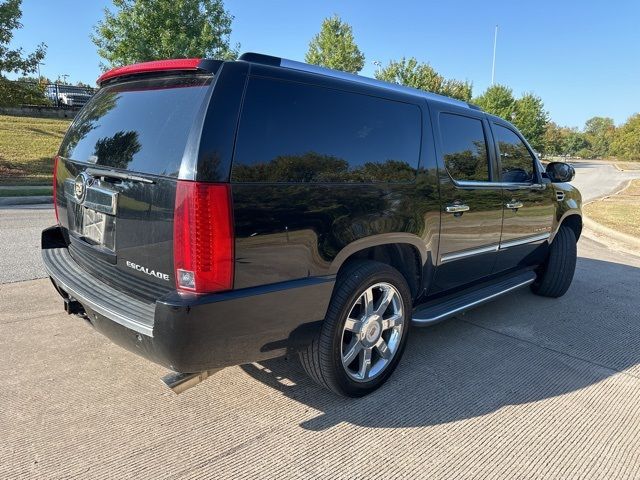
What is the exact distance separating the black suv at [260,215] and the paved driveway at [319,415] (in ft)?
1.14

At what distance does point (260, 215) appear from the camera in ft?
7.34

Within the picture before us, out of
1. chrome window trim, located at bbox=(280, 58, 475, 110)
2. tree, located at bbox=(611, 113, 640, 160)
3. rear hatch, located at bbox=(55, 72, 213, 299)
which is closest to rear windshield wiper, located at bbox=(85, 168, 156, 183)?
rear hatch, located at bbox=(55, 72, 213, 299)

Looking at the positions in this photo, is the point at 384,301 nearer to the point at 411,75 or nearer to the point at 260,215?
the point at 260,215

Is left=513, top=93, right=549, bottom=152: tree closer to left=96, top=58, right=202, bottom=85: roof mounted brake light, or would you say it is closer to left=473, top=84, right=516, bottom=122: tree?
left=473, top=84, right=516, bottom=122: tree

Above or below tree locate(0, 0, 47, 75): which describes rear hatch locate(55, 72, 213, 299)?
below

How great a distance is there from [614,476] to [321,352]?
1.63m

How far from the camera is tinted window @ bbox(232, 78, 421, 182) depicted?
2268mm

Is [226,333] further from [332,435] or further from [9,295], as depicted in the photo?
[9,295]

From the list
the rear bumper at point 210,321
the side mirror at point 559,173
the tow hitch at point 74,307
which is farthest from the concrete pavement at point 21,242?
the side mirror at point 559,173

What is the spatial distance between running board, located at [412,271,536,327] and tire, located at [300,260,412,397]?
0.66ft

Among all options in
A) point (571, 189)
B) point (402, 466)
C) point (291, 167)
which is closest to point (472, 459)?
point (402, 466)

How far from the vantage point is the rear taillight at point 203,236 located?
2100 millimetres

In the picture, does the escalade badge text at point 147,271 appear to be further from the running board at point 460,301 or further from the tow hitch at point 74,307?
the running board at point 460,301

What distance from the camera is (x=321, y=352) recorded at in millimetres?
2674
